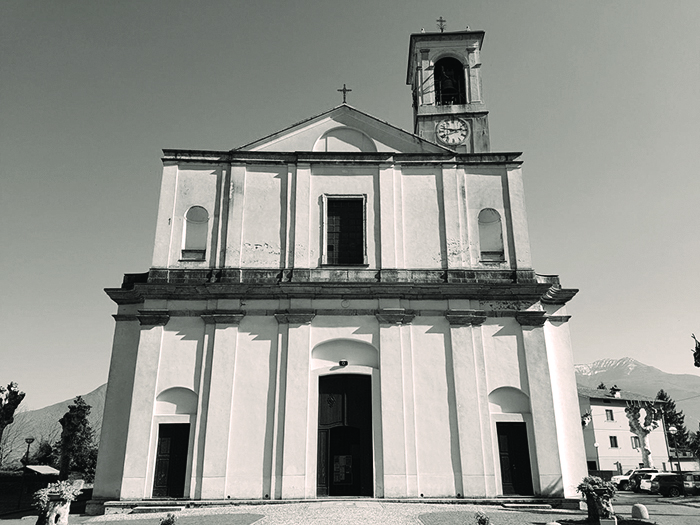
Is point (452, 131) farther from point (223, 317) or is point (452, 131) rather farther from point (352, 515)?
point (352, 515)

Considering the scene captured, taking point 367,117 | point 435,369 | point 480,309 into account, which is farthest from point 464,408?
point 367,117

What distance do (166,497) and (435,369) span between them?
27.8 feet

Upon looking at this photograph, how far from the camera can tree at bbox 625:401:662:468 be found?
4150 cm

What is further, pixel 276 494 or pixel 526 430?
pixel 526 430

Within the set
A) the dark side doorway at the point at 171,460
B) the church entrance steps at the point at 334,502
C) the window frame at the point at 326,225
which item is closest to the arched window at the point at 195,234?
the window frame at the point at 326,225

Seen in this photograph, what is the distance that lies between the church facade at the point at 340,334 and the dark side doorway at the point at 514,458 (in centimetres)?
5

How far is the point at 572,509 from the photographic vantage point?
14.9 metres

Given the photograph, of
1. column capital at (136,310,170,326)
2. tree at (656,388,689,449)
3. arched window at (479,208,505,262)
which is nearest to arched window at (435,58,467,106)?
arched window at (479,208,505,262)

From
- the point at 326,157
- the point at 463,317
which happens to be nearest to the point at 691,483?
the point at 463,317

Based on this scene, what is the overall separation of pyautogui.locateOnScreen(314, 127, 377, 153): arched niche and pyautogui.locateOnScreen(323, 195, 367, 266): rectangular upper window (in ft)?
6.41

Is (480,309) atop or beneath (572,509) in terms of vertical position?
atop

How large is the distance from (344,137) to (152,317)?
8.86m

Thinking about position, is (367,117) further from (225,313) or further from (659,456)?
(659,456)

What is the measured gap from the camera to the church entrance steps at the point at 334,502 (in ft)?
47.5
